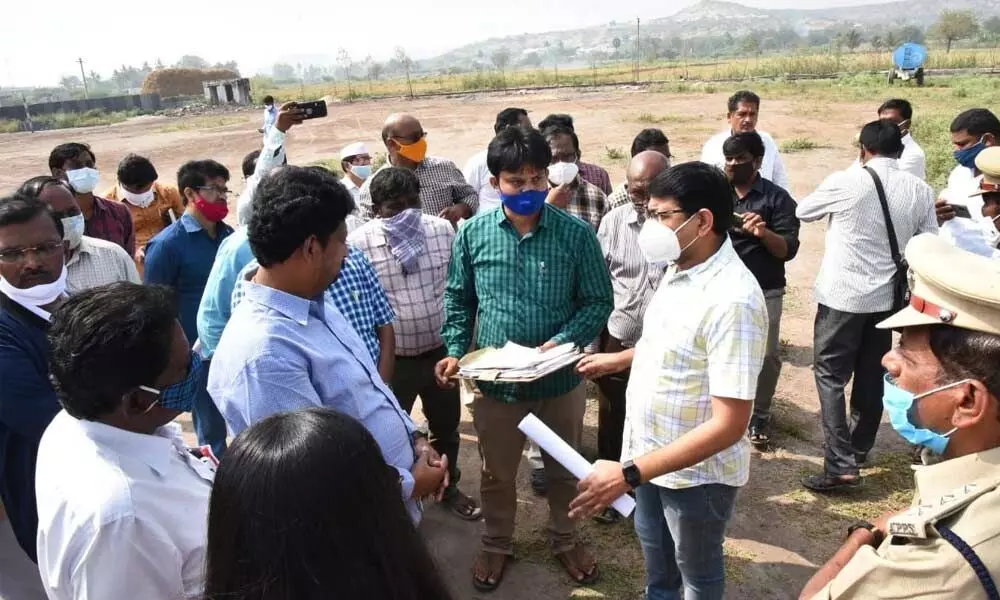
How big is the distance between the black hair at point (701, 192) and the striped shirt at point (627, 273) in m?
1.33

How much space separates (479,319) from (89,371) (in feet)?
6.35

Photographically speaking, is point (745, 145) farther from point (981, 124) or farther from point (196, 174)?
point (196, 174)

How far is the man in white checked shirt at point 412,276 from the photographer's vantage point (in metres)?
3.64

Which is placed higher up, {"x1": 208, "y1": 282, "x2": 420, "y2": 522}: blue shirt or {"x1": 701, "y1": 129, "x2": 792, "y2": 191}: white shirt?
{"x1": 701, "y1": 129, "x2": 792, "y2": 191}: white shirt

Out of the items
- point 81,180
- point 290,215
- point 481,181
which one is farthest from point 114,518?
point 481,181

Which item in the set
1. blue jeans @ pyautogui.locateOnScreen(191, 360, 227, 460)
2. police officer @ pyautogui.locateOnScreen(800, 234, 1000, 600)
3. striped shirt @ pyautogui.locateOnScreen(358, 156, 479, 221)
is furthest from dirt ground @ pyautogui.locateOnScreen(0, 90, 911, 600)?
police officer @ pyautogui.locateOnScreen(800, 234, 1000, 600)

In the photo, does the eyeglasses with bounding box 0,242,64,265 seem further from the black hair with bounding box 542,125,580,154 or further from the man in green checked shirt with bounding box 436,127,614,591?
the black hair with bounding box 542,125,580,154

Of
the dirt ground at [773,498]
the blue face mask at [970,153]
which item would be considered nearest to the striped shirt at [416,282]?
the dirt ground at [773,498]

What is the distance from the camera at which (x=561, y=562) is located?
3568 mm

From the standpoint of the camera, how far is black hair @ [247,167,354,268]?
→ 6.57ft

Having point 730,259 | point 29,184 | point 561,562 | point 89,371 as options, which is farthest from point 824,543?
point 29,184

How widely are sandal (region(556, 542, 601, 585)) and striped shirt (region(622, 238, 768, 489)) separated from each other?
4.02 ft

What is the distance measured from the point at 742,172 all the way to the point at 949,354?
2840 mm

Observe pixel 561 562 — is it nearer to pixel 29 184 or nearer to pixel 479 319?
pixel 479 319
